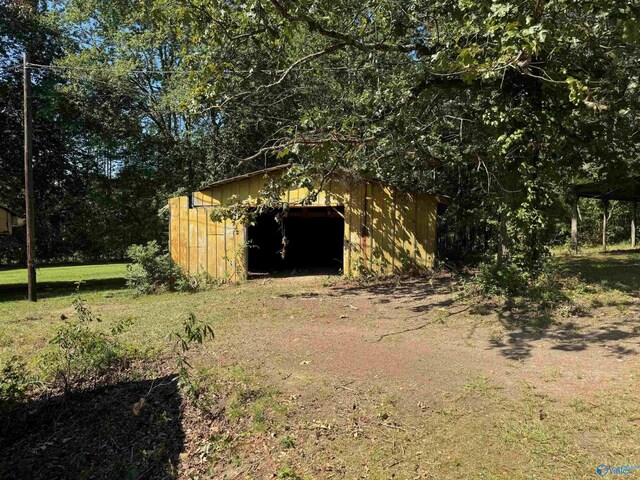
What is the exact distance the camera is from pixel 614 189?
14.9 meters

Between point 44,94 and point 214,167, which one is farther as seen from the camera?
point 214,167

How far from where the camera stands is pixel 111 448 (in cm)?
416

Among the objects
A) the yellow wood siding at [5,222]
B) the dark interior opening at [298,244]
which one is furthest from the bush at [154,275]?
the dark interior opening at [298,244]

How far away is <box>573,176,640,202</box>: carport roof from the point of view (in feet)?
45.7

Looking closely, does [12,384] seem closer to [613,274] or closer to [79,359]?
[79,359]

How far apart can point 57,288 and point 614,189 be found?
19786 mm

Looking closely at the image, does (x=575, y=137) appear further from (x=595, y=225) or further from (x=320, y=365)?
(x=595, y=225)

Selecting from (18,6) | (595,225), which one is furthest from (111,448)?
(595,225)

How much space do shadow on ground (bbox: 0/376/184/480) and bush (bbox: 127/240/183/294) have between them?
8.21m

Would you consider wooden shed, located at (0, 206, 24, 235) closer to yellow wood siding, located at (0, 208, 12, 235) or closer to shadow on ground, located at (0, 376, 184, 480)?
yellow wood siding, located at (0, 208, 12, 235)

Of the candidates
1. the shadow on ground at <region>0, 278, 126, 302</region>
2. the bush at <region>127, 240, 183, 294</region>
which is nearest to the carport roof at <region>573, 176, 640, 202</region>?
the bush at <region>127, 240, 183, 294</region>

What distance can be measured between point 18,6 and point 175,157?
8.55 metres

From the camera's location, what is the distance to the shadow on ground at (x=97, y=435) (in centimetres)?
386

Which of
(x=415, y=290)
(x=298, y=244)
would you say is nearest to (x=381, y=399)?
(x=415, y=290)
